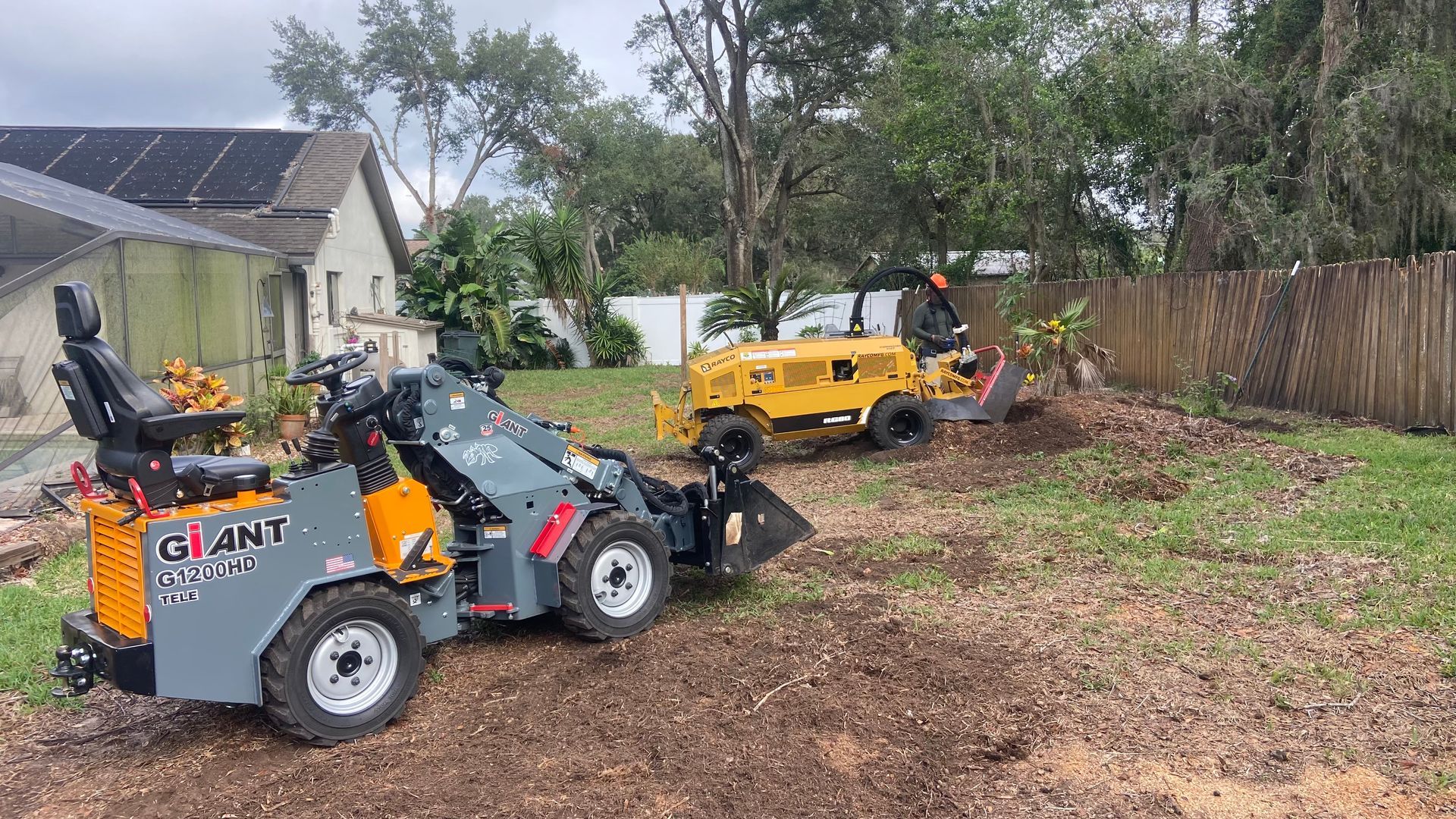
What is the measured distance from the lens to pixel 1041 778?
372cm

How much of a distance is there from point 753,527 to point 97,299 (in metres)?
7.26

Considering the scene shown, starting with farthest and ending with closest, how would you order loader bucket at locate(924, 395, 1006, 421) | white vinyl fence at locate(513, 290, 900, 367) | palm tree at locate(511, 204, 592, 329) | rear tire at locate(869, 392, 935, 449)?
white vinyl fence at locate(513, 290, 900, 367) → palm tree at locate(511, 204, 592, 329) → loader bucket at locate(924, 395, 1006, 421) → rear tire at locate(869, 392, 935, 449)

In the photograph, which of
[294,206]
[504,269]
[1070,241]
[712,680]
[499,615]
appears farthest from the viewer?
[504,269]

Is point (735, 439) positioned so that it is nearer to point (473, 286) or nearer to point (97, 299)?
point (97, 299)

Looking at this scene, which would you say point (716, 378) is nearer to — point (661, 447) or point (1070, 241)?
point (661, 447)

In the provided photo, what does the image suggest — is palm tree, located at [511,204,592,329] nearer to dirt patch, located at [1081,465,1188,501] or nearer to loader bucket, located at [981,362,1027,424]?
loader bucket, located at [981,362,1027,424]

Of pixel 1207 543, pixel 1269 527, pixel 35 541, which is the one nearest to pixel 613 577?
pixel 1207 543

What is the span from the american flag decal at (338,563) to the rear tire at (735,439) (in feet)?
19.2

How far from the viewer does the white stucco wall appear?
1716 centimetres

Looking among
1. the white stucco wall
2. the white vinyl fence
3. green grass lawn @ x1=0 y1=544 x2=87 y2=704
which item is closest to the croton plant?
green grass lawn @ x1=0 y1=544 x2=87 y2=704

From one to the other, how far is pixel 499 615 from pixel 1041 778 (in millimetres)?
2737

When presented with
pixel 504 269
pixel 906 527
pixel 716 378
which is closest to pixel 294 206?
pixel 504 269

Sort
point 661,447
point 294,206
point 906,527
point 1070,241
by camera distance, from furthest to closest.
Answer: point 1070,241 → point 294,206 → point 661,447 → point 906,527

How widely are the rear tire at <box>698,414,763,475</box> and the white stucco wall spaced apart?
9416 mm
